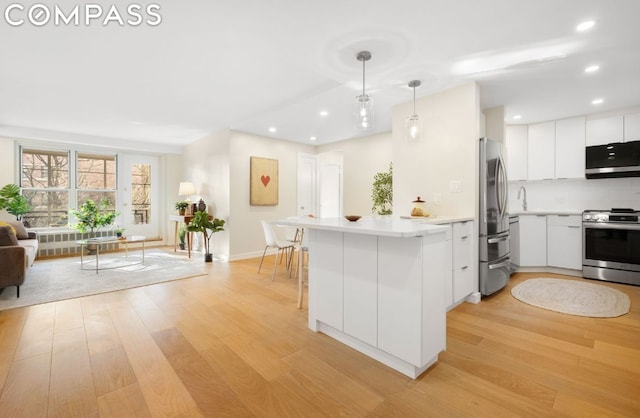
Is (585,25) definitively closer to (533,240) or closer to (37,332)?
(533,240)

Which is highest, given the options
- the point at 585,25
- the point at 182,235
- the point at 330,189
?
the point at 585,25

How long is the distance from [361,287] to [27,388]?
2086 mm

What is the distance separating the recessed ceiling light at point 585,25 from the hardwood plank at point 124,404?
Answer: 150 inches

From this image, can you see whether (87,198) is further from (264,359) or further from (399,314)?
(399,314)

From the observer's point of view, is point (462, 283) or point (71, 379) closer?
point (71, 379)

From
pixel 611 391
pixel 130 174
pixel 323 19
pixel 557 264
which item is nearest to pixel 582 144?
pixel 557 264

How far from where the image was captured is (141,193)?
686 centimetres

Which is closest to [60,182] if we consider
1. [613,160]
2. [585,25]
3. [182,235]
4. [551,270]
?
[182,235]

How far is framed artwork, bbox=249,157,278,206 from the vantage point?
5.58 meters

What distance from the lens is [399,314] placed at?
181 cm

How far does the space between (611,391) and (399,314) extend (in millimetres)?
1248

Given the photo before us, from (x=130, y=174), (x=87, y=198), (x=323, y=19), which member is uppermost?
(x=323, y=19)

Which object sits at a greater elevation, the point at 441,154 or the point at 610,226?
the point at 441,154

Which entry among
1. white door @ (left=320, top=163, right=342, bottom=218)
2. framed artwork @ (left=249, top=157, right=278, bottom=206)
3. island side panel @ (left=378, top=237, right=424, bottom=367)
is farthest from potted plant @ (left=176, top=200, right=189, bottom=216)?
island side panel @ (left=378, top=237, right=424, bottom=367)
